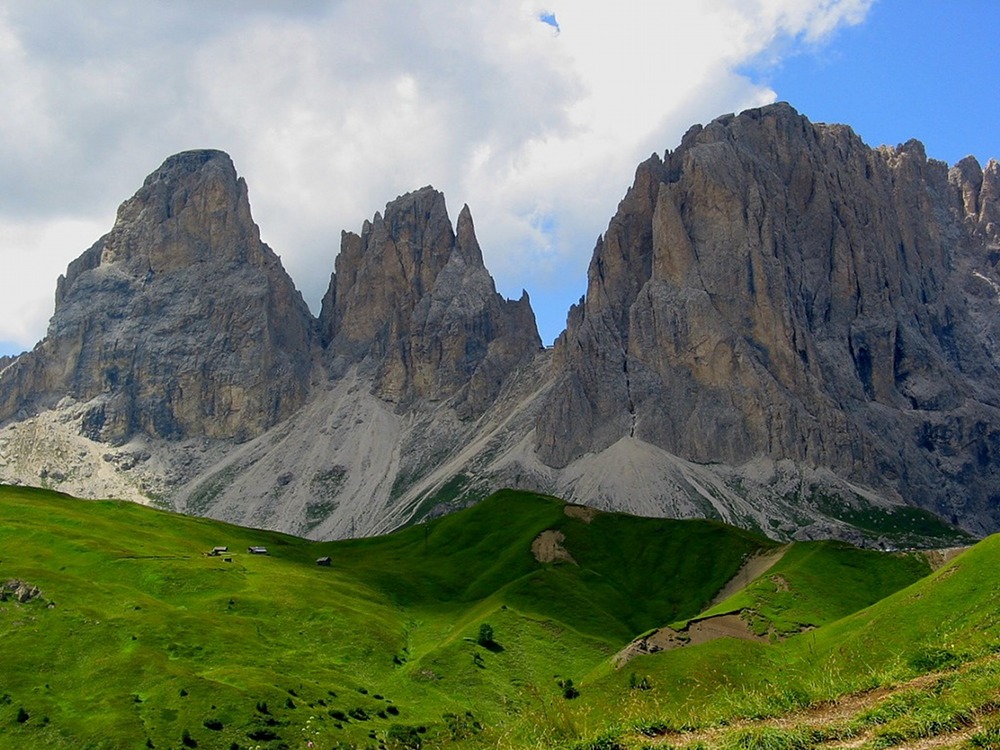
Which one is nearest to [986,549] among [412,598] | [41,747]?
[41,747]

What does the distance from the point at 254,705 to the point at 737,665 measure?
32842mm

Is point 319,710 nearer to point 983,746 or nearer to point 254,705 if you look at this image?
point 254,705

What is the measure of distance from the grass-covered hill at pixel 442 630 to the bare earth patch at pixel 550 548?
1.48ft

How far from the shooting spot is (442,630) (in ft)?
391

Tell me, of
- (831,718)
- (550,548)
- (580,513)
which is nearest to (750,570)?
(550,548)

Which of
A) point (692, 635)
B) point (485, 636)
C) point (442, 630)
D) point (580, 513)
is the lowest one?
point (442, 630)

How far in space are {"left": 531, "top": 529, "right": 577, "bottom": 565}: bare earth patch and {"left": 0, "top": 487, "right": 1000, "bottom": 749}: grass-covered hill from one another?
1.48 ft

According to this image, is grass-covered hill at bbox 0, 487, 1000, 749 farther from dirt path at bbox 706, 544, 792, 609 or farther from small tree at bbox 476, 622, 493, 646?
dirt path at bbox 706, 544, 792, 609

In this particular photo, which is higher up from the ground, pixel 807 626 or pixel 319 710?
pixel 807 626

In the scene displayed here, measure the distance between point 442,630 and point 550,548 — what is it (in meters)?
40.6

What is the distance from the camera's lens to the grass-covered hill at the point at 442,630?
168 ft

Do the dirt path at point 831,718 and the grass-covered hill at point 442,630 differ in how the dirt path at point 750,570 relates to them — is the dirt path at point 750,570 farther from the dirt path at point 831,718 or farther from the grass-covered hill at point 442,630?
the dirt path at point 831,718

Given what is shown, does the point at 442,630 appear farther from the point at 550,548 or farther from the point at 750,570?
the point at 750,570

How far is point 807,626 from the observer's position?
95.6 metres
